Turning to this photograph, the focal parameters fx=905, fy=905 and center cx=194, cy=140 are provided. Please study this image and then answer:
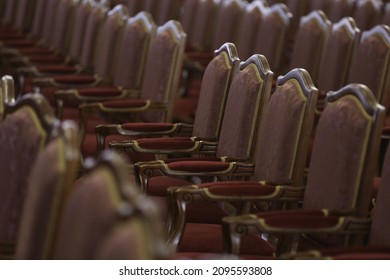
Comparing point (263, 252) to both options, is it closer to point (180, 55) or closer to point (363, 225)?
point (363, 225)

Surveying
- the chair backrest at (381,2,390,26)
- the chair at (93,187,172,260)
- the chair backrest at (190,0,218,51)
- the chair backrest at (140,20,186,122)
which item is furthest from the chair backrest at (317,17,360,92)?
the chair at (93,187,172,260)

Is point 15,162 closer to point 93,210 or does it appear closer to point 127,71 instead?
point 93,210

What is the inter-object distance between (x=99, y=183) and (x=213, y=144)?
54.1 inches

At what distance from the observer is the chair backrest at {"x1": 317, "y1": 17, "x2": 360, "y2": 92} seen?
3.39 meters

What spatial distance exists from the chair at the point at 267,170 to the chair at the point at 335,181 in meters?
0.08

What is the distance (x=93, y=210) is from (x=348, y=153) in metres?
0.88

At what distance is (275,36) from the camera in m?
3.93

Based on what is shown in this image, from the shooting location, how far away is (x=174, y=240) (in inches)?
82.5

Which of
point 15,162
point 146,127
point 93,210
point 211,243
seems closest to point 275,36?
point 146,127

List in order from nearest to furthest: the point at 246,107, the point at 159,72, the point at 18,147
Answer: the point at 18,147, the point at 246,107, the point at 159,72

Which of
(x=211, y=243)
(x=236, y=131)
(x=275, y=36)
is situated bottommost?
(x=211, y=243)

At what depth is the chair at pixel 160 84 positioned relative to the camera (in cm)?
321

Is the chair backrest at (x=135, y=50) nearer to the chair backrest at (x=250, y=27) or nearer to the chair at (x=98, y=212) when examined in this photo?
the chair backrest at (x=250, y=27)

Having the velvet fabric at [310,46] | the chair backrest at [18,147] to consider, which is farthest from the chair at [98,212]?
the velvet fabric at [310,46]
